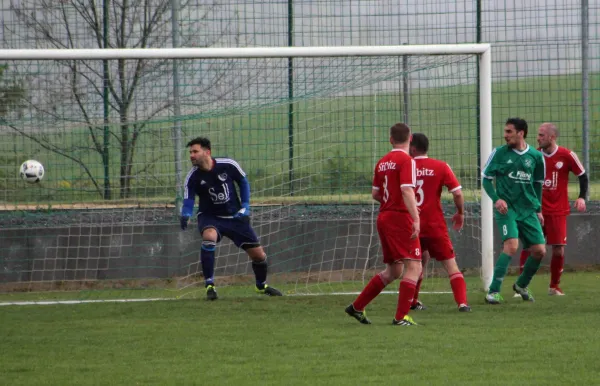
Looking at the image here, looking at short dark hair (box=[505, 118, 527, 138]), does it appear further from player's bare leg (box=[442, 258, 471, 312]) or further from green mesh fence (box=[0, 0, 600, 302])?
green mesh fence (box=[0, 0, 600, 302])

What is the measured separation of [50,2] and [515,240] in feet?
22.6

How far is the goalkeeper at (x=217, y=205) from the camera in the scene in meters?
11.6

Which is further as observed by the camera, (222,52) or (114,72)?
(114,72)

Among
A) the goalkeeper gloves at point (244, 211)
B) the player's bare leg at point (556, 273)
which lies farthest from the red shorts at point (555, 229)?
the goalkeeper gloves at point (244, 211)

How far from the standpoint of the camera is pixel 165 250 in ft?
42.6

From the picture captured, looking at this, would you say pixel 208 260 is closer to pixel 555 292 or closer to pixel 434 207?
pixel 434 207

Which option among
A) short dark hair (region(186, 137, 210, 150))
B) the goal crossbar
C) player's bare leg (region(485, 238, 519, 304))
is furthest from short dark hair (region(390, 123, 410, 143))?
short dark hair (region(186, 137, 210, 150))

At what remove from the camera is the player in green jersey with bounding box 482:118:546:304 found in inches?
412

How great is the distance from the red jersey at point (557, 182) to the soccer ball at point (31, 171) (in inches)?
225

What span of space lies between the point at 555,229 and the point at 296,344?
14.9 ft

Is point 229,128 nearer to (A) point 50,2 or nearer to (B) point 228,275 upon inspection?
(B) point 228,275

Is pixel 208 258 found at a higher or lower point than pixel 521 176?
lower

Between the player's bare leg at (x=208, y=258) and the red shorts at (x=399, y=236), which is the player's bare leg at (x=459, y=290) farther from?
the player's bare leg at (x=208, y=258)

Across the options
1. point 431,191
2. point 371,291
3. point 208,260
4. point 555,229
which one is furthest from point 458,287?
point 208,260
